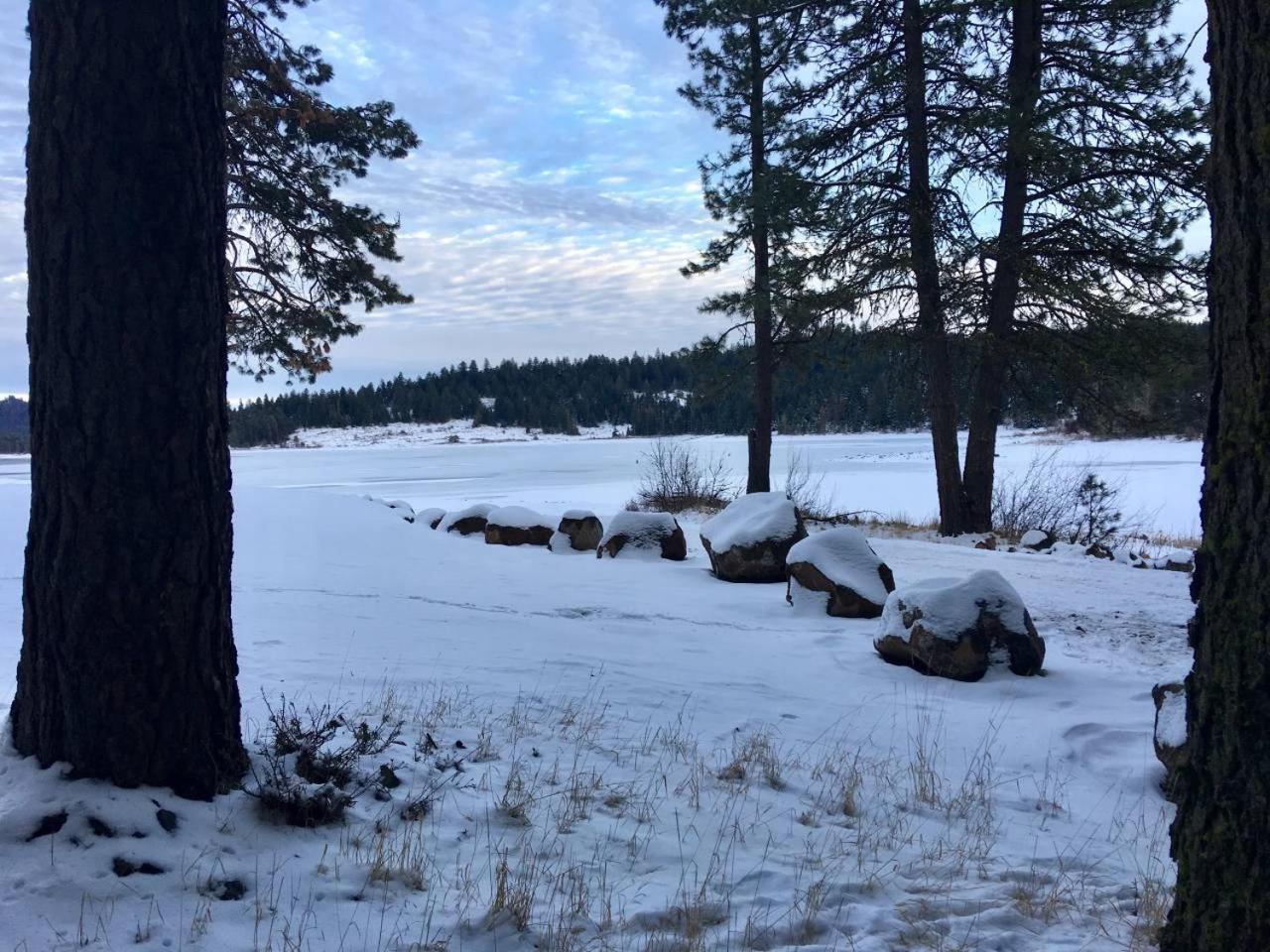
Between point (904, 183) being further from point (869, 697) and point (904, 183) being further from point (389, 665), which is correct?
point (389, 665)

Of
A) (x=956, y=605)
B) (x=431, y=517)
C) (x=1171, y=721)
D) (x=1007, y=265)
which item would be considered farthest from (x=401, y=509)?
(x=1171, y=721)

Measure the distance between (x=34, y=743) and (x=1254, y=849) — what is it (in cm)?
381

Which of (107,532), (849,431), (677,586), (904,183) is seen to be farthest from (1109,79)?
(849,431)

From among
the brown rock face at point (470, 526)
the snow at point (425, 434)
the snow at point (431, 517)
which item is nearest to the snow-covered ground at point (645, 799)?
the brown rock face at point (470, 526)

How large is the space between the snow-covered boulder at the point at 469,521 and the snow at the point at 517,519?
1.63 ft

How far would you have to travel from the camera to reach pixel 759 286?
45.9 ft

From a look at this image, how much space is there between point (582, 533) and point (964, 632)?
699 centimetres

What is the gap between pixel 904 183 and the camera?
1323cm

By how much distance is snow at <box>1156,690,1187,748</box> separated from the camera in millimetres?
4309

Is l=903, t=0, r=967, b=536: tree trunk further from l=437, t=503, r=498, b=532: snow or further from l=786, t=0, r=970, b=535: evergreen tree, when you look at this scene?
l=437, t=503, r=498, b=532: snow

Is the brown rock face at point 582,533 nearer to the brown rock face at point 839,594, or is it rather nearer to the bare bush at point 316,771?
the brown rock face at point 839,594

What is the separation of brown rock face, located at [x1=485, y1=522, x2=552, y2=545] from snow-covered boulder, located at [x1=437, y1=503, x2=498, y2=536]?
870mm

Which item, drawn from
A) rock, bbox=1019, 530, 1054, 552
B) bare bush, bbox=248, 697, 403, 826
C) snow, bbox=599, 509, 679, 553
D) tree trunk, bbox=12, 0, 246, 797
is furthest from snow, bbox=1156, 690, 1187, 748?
rock, bbox=1019, 530, 1054, 552

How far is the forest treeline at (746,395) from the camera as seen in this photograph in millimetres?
12758
